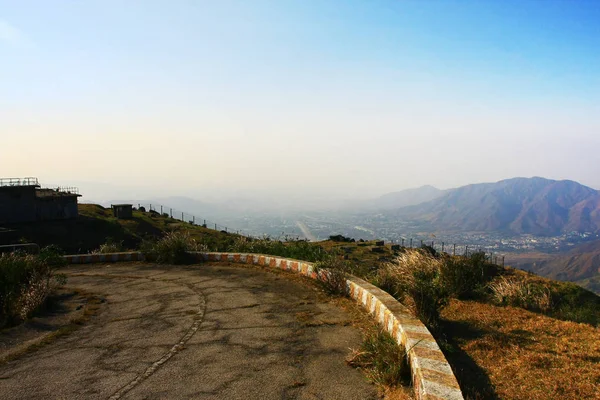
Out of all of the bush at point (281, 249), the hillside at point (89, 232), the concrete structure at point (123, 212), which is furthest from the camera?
the concrete structure at point (123, 212)

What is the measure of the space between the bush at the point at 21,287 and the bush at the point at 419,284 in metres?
7.42

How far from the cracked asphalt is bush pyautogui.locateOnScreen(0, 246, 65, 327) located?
1.40 m

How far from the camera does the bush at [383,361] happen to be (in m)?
4.70

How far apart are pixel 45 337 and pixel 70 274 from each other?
780cm

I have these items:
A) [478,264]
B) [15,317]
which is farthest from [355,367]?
[15,317]

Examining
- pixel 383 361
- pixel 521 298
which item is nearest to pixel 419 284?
pixel 383 361

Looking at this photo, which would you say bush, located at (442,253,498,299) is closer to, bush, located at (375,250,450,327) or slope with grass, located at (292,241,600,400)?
slope with grass, located at (292,241,600,400)

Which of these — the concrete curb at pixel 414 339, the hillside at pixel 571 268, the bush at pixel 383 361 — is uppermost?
the concrete curb at pixel 414 339

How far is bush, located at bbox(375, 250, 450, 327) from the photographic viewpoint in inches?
264

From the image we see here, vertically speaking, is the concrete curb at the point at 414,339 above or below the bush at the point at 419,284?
below

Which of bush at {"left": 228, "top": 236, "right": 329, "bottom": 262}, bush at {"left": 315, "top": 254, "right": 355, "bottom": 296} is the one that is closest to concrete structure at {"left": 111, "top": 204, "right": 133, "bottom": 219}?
bush at {"left": 228, "top": 236, "right": 329, "bottom": 262}

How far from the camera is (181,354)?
19.2ft

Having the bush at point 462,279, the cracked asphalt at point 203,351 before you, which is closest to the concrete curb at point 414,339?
the cracked asphalt at point 203,351

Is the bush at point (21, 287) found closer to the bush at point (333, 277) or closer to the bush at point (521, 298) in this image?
the bush at point (333, 277)
